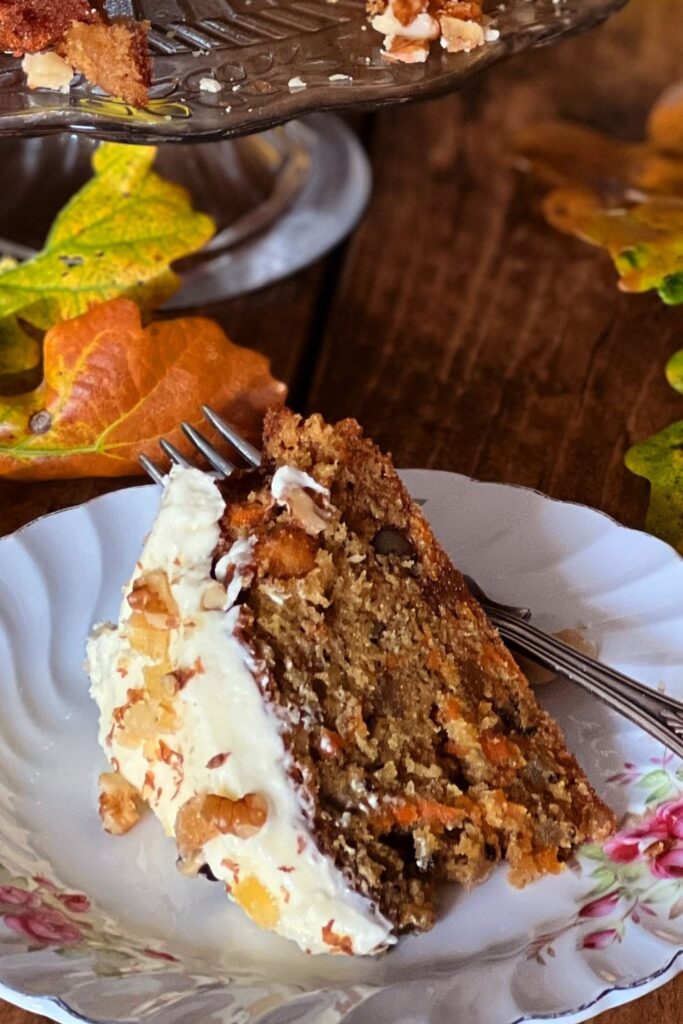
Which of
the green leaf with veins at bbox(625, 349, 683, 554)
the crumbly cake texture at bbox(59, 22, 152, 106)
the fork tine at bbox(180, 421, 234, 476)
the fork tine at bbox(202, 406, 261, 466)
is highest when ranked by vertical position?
the crumbly cake texture at bbox(59, 22, 152, 106)

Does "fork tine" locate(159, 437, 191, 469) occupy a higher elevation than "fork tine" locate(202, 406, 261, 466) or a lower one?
lower

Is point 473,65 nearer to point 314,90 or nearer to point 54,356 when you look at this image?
point 314,90

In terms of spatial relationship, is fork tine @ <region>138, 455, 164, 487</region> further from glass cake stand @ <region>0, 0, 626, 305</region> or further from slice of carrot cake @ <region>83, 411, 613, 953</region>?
glass cake stand @ <region>0, 0, 626, 305</region>

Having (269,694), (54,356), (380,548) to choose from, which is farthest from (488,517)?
(54,356)

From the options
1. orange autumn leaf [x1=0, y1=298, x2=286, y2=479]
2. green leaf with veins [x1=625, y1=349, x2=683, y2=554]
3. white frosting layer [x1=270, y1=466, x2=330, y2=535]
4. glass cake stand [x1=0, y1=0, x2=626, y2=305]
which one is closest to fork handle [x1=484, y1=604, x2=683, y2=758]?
white frosting layer [x1=270, y1=466, x2=330, y2=535]

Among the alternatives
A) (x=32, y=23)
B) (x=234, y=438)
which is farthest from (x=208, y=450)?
(x=32, y=23)

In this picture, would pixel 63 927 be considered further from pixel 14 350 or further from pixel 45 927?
pixel 14 350
